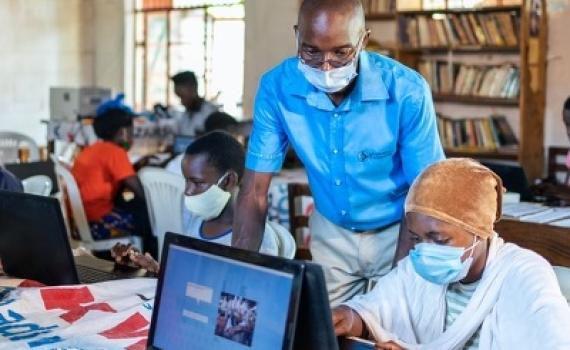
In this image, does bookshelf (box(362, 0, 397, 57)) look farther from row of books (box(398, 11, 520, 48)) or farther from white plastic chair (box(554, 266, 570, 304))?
white plastic chair (box(554, 266, 570, 304))

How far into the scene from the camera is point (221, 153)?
286 cm

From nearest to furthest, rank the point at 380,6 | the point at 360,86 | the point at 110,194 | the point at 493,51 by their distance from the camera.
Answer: the point at 360,86 → the point at 110,194 → the point at 493,51 → the point at 380,6

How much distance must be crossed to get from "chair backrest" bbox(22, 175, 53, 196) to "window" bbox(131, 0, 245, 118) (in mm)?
3747

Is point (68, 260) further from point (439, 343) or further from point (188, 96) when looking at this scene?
point (188, 96)

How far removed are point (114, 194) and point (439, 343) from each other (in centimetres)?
343

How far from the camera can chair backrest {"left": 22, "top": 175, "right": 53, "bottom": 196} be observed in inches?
171

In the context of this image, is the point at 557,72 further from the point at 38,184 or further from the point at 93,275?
the point at 93,275

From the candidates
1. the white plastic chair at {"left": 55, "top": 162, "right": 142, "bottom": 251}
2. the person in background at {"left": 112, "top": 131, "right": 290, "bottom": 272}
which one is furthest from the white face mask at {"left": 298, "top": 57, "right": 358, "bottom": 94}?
the white plastic chair at {"left": 55, "top": 162, "right": 142, "bottom": 251}

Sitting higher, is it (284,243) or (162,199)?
(284,243)

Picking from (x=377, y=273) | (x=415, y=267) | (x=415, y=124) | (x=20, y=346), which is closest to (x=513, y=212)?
(x=377, y=273)

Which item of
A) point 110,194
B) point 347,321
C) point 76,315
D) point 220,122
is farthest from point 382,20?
point 347,321

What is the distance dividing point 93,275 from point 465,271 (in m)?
1.02

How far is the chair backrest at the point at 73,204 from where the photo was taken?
15.4ft

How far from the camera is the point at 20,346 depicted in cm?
174
